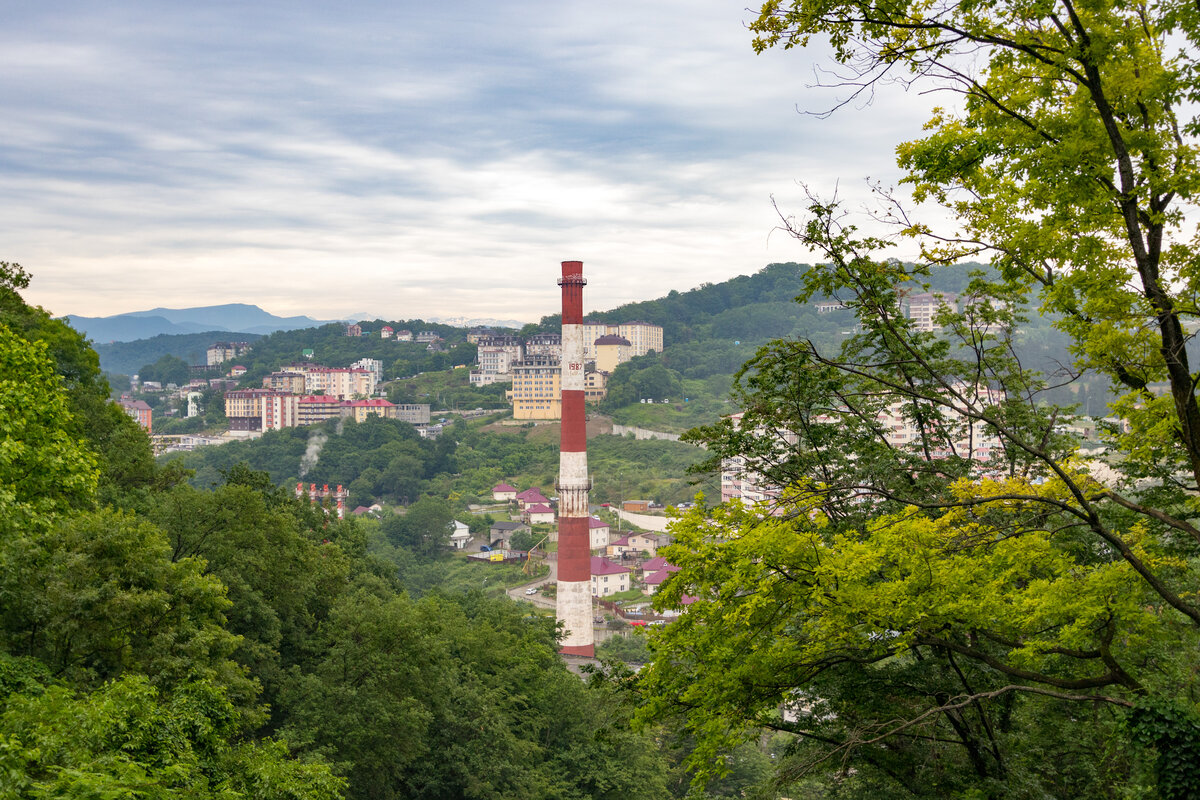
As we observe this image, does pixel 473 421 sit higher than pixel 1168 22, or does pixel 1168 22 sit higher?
pixel 1168 22

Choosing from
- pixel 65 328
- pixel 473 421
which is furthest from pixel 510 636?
pixel 473 421

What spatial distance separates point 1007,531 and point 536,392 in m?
95.7

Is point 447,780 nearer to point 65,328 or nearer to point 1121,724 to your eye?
point 1121,724

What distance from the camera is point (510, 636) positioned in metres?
25.1

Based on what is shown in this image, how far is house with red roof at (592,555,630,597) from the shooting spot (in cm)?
5691

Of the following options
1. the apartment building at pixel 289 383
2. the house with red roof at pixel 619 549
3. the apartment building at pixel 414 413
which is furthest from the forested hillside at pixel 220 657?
the apartment building at pixel 289 383

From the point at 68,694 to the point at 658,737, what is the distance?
1889cm

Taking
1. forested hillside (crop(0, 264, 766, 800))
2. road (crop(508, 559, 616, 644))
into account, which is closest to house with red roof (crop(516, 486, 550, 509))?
road (crop(508, 559, 616, 644))

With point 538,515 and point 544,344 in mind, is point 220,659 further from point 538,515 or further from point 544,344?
point 544,344

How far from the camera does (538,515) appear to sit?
2867 inches

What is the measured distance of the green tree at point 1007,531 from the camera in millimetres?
5957

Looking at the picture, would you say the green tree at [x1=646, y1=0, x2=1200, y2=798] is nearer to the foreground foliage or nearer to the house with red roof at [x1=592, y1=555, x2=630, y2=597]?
the foreground foliage

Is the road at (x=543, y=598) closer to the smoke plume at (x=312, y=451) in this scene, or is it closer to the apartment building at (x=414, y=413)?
the smoke plume at (x=312, y=451)

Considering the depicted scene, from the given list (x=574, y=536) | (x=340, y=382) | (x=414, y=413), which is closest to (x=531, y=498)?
(x=574, y=536)
